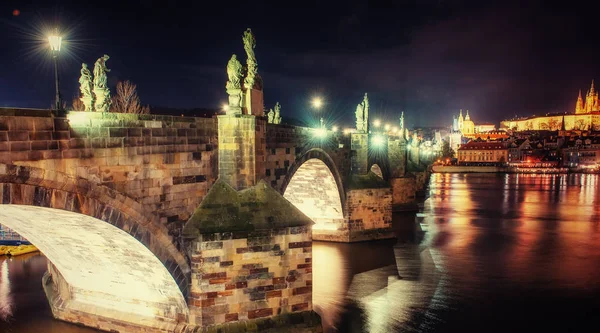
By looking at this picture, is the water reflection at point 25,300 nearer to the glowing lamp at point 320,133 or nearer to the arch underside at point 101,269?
the arch underside at point 101,269

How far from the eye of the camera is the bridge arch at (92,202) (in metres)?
7.34

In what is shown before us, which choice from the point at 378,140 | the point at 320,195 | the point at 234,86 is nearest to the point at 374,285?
the point at 320,195

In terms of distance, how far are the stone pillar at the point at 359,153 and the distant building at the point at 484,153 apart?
87881 mm

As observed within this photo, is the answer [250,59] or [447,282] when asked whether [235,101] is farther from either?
[447,282]

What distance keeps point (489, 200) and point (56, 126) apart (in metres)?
42.6

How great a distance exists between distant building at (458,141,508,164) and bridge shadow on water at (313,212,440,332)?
8913 cm

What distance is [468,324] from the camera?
1357 cm

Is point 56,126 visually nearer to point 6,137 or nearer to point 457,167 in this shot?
point 6,137

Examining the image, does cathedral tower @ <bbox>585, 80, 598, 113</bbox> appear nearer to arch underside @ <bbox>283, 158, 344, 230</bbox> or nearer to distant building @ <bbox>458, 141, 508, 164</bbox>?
distant building @ <bbox>458, 141, 508, 164</bbox>

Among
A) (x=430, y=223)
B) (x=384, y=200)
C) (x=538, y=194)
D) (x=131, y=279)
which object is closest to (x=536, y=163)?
(x=538, y=194)

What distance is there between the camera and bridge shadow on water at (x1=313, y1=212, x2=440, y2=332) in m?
13.8

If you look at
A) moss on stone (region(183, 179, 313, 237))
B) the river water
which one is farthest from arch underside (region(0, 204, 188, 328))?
moss on stone (region(183, 179, 313, 237))

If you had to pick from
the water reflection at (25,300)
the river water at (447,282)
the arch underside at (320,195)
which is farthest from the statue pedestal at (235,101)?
the arch underside at (320,195)

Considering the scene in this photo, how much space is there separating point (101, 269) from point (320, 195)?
A: 1282 cm
